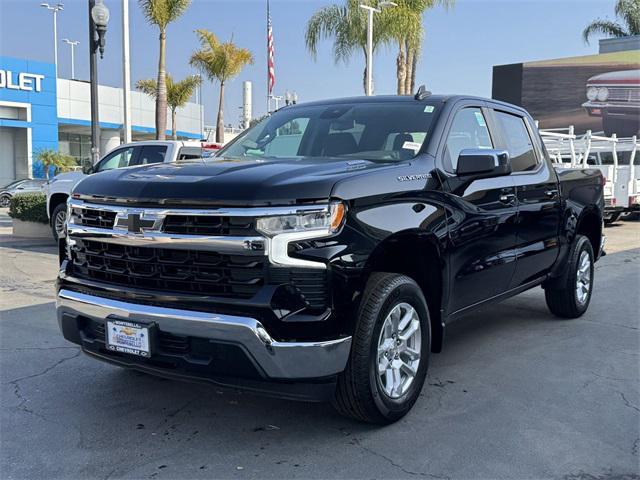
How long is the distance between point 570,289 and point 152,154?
22.9 ft

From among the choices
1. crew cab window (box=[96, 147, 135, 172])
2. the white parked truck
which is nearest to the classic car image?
the white parked truck

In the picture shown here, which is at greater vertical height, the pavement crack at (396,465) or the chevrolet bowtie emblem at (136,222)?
the chevrolet bowtie emblem at (136,222)

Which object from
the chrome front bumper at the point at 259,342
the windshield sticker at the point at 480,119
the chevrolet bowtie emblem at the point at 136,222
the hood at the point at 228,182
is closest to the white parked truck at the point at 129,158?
the windshield sticker at the point at 480,119

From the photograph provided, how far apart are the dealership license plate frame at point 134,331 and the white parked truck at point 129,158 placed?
679 cm

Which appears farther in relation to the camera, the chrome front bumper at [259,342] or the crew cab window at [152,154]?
the crew cab window at [152,154]

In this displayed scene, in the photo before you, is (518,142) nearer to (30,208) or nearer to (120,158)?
(120,158)

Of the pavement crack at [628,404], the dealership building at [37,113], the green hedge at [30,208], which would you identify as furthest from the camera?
the dealership building at [37,113]

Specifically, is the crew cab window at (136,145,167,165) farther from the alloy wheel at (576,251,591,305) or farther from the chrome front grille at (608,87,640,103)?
the chrome front grille at (608,87,640,103)

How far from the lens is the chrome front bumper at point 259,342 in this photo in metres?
3.08

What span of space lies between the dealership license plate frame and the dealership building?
3243 centimetres

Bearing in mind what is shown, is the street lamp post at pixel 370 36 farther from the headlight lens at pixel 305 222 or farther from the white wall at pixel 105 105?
the headlight lens at pixel 305 222

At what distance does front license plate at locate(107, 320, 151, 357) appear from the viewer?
10.9 ft

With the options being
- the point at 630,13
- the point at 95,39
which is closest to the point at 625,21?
the point at 630,13

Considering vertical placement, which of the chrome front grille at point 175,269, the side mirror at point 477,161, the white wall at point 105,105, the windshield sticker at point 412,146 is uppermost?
the white wall at point 105,105
